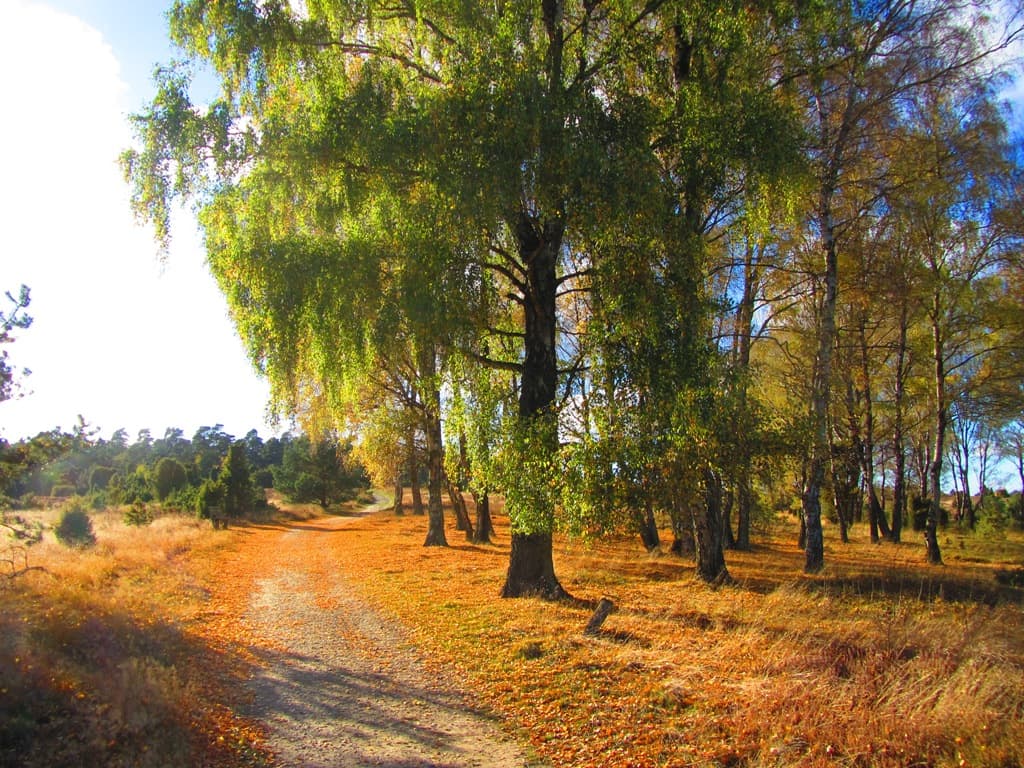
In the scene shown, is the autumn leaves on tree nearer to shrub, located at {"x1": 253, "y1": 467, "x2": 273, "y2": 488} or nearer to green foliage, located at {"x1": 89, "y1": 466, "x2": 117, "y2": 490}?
green foliage, located at {"x1": 89, "y1": 466, "x2": 117, "y2": 490}

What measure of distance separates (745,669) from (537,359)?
19.9 ft

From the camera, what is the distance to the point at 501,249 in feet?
36.1

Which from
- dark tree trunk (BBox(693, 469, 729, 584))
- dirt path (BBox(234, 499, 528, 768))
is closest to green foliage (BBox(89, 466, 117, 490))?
dirt path (BBox(234, 499, 528, 768))

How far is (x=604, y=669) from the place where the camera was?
267 inches

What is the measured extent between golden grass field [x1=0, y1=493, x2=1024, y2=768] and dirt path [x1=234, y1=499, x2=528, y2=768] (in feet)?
0.94

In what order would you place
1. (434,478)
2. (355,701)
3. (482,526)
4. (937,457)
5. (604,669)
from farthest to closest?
(482,526)
(434,478)
(937,457)
(604,669)
(355,701)

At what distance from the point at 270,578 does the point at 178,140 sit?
940cm

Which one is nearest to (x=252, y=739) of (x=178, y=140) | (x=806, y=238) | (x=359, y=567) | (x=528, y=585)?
(x=528, y=585)

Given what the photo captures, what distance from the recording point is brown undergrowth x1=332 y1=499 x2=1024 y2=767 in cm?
466

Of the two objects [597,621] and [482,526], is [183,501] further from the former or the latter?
[597,621]

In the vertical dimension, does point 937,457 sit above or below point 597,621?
above

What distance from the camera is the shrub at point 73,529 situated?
49.9 feet

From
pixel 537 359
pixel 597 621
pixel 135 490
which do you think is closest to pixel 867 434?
pixel 537 359

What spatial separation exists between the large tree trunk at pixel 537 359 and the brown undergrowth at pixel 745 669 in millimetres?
617
